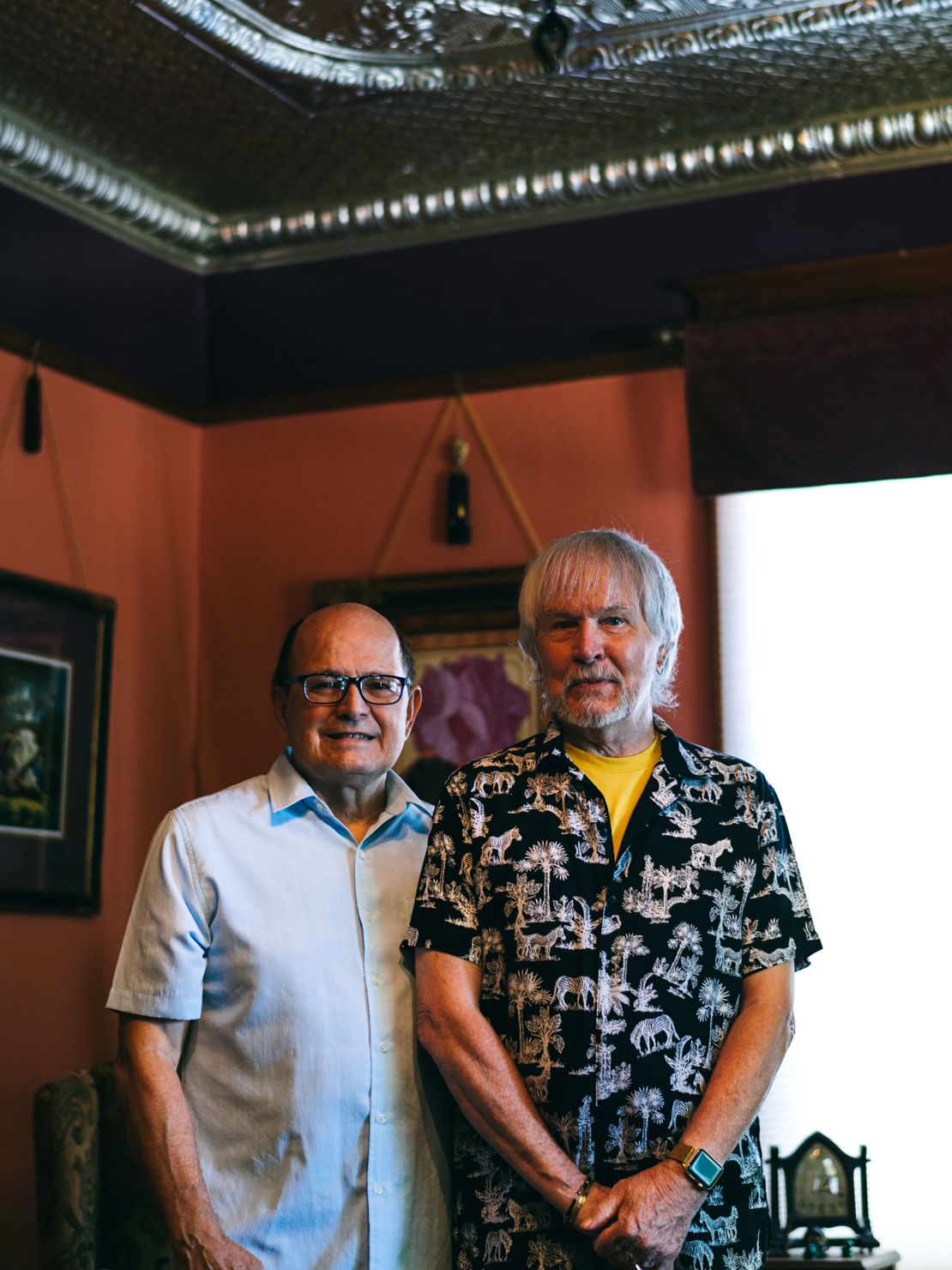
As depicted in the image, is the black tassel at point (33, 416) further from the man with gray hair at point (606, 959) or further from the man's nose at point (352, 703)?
the man with gray hair at point (606, 959)

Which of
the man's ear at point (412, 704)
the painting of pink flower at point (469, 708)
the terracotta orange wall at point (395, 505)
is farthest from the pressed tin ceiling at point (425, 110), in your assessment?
the man's ear at point (412, 704)

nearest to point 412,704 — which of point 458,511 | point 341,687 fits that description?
point 341,687

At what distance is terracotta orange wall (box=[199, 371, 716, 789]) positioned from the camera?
13.2ft

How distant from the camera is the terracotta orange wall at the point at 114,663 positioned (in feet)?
12.3

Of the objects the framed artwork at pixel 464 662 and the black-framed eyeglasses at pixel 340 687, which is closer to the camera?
the black-framed eyeglasses at pixel 340 687

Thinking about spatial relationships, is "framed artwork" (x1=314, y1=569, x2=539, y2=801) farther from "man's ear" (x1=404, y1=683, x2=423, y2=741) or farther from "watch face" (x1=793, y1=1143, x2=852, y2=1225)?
"man's ear" (x1=404, y1=683, x2=423, y2=741)

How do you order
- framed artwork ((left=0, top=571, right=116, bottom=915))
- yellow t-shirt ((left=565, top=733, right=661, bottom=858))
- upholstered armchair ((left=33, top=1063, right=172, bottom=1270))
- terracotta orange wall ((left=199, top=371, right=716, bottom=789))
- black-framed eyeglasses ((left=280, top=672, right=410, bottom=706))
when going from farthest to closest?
terracotta orange wall ((left=199, top=371, right=716, bottom=789)) < framed artwork ((left=0, top=571, right=116, bottom=915)) < upholstered armchair ((left=33, top=1063, right=172, bottom=1270)) < black-framed eyeglasses ((left=280, top=672, right=410, bottom=706)) < yellow t-shirt ((left=565, top=733, right=661, bottom=858))

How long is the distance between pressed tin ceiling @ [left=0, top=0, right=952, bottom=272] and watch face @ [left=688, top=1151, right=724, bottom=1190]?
7.86 ft

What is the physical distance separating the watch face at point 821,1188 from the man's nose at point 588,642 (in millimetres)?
1654

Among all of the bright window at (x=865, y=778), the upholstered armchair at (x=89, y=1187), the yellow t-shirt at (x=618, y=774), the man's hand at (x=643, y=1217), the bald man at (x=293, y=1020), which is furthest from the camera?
the bright window at (x=865, y=778)

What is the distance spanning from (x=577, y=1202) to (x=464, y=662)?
212cm

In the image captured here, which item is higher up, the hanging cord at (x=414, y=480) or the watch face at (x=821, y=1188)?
the hanging cord at (x=414, y=480)

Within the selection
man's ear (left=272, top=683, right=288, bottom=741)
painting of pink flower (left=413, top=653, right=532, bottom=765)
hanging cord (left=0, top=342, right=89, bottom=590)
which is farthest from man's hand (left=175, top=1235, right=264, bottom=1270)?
hanging cord (left=0, top=342, right=89, bottom=590)

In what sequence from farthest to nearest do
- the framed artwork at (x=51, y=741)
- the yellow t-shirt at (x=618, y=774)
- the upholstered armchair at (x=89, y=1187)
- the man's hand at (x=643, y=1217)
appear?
1. the framed artwork at (x=51, y=741)
2. the upholstered armchair at (x=89, y=1187)
3. the yellow t-shirt at (x=618, y=774)
4. the man's hand at (x=643, y=1217)
